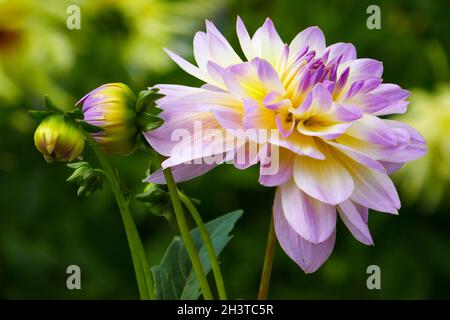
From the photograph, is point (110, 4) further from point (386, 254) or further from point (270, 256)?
point (270, 256)

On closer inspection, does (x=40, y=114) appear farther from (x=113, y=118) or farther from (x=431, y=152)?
(x=431, y=152)

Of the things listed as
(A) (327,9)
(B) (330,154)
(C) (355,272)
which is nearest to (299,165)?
(B) (330,154)

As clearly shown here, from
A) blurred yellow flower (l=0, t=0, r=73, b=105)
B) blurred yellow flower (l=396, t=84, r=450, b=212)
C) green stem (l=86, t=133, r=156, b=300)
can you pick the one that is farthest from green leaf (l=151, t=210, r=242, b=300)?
blurred yellow flower (l=396, t=84, r=450, b=212)

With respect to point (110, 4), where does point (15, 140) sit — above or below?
below

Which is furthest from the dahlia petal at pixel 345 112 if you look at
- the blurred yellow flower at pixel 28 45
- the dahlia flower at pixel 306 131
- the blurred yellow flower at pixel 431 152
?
the blurred yellow flower at pixel 431 152

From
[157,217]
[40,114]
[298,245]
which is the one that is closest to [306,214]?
[298,245]

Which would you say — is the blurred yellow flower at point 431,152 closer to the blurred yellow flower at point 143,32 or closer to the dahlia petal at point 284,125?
the blurred yellow flower at point 143,32

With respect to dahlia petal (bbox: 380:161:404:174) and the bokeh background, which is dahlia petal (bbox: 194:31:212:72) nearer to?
dahlia petal (bbox: 380:161:404:174)
